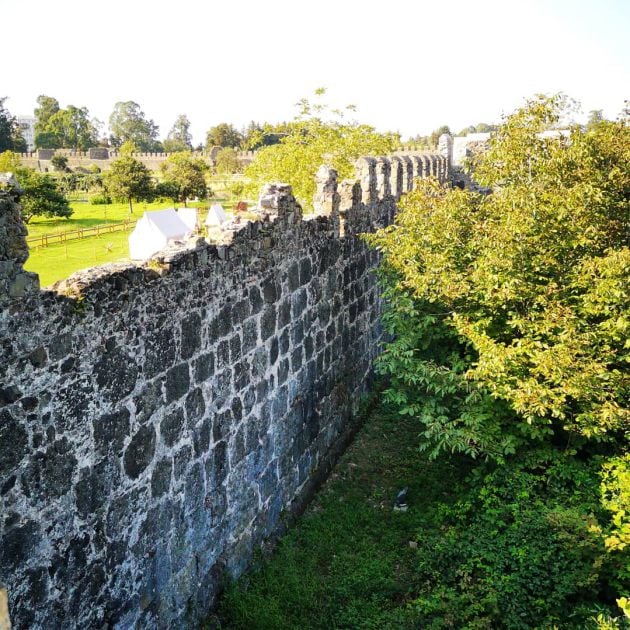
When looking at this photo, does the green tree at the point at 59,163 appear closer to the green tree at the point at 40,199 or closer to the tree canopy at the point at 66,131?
the tree canopy at the point at 66,131

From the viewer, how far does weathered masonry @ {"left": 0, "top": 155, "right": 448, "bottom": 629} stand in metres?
3.40

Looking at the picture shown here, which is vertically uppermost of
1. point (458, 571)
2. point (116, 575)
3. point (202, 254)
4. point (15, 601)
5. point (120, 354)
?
point (202, 254)

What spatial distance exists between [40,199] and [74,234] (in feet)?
10.2

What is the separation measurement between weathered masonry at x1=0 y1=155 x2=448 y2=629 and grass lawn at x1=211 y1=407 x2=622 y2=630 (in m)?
0.49

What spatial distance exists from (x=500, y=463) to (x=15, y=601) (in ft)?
16.5

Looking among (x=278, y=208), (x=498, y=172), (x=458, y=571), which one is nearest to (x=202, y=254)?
(x=278, y=208)

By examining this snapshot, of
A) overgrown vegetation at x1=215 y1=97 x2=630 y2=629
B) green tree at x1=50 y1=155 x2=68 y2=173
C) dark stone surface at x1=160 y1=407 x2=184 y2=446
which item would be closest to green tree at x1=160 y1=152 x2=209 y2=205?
green tree at x1=50 y1=155 x2=68 y2=173

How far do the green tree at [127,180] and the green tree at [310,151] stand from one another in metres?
17.0

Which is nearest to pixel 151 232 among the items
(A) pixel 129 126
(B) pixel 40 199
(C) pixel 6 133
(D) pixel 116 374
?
(B) pixel 40 199

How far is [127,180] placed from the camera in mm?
35031

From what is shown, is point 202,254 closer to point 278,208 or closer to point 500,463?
point 278,208

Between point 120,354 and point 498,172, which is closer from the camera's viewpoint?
point 120,354

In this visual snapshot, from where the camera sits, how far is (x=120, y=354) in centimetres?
411

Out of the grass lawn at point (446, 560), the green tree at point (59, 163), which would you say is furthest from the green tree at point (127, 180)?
the grass lawn at point (446, 560)
